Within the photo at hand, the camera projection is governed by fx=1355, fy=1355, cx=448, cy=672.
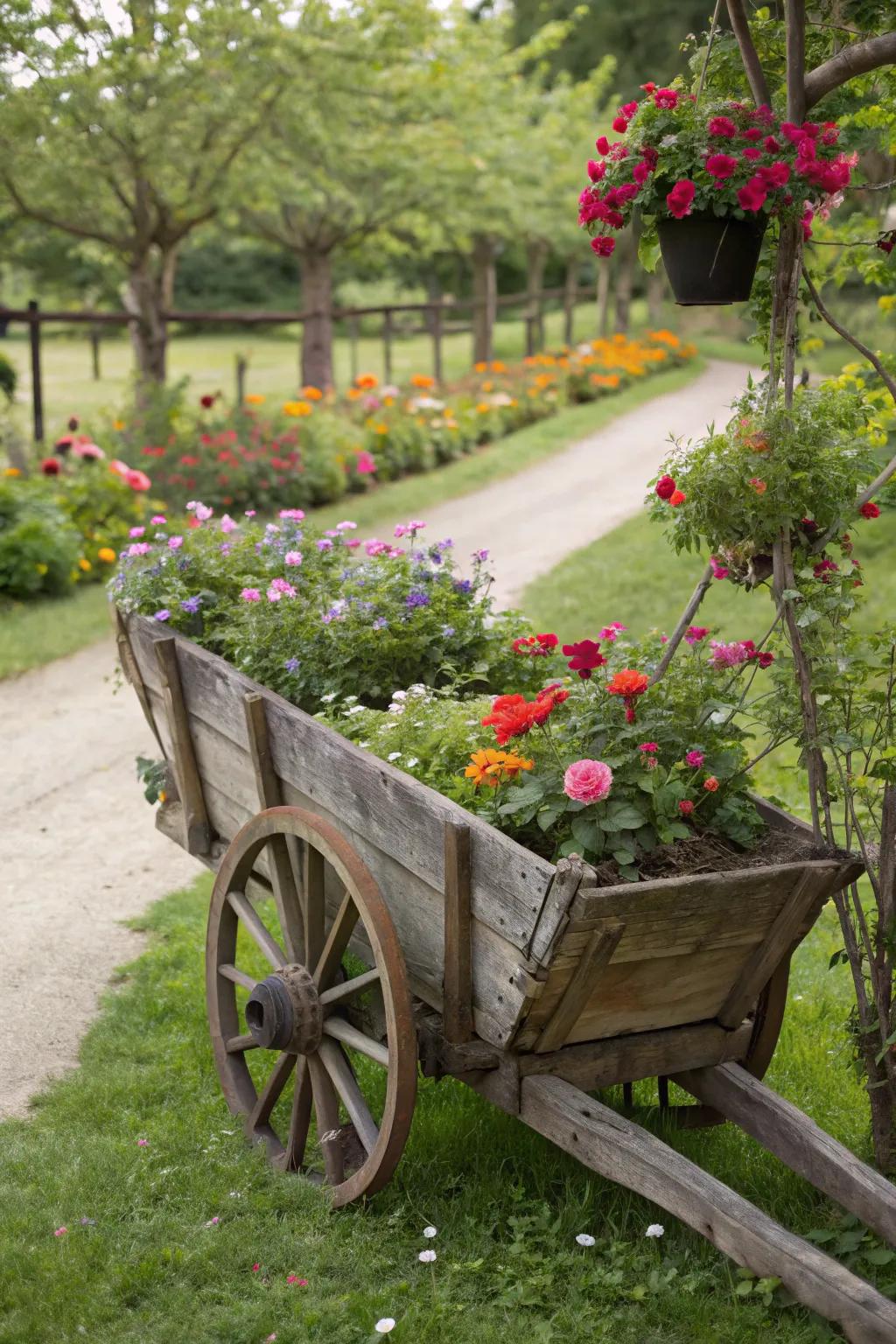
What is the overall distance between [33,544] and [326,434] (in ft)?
12.5

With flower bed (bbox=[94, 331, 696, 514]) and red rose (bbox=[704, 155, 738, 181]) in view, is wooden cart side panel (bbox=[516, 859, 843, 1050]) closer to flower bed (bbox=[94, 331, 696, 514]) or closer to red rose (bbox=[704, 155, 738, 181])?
red rose (bbox=[704, 155, 738, 181])

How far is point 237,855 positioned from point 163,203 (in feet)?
28.0

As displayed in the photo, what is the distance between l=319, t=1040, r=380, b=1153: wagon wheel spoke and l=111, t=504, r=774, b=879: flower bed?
25.1 inches

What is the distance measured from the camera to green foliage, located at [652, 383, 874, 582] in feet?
8.60

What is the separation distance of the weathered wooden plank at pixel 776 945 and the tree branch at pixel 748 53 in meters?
1.51

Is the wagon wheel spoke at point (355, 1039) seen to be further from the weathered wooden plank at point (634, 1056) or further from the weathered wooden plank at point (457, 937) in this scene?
the weathered wooden plank at point (634, 1056)

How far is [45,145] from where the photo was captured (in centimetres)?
947

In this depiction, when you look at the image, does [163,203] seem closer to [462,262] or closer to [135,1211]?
[135,1211]

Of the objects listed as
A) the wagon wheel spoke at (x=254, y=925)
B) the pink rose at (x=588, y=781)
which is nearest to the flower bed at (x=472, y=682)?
the pink rose at (x=588, y=781)

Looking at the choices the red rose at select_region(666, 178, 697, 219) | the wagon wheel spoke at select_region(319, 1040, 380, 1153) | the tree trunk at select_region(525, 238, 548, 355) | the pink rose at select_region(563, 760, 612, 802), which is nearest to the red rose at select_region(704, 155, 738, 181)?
the red rose at select_region(666, 178, 697, 219)

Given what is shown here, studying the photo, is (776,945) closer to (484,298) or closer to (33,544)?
(33,544)

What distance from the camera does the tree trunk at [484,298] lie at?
59.5ft

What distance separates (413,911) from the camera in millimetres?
2807

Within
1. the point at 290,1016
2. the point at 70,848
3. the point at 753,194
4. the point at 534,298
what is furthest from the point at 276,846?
the point at 534,298
